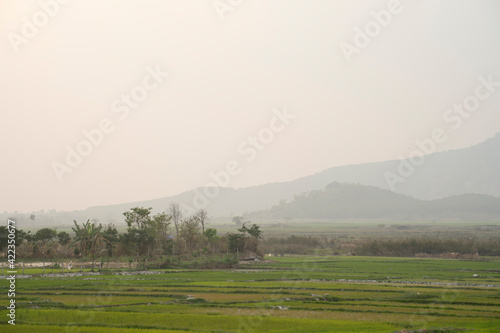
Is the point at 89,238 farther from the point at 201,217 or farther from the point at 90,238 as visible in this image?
the point at 201,217

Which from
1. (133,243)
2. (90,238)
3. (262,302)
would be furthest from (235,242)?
(262,302)

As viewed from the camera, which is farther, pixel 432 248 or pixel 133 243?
pixel 432 248

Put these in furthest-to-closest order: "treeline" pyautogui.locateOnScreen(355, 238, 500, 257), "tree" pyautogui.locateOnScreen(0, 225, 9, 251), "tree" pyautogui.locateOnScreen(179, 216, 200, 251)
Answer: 1. "treeline" pyautogui.locateOnScreen(355, 238, 500, 257)
2. "tree" pyautogui.locateOnScreen(179, 216, 200, 251)
3. "tree" pyautogui.locateOnScreen(0, 225, 9, 251)

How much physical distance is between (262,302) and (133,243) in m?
31.0

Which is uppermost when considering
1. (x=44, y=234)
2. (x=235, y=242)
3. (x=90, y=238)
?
(x=44, y=234)

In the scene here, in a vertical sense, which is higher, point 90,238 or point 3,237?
point 3,237

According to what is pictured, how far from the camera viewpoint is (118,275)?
42.2 meters

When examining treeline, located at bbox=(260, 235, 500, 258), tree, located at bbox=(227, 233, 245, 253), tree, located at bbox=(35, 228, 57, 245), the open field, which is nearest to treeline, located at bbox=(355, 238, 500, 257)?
treeline, located at bbox=(260, 235, 500, 258)

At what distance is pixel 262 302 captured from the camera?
2742 centimetres

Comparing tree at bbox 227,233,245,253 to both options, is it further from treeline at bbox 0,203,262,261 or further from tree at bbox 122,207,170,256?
tree at bbox 122,207,170,256

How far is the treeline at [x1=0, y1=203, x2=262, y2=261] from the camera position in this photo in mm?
52969

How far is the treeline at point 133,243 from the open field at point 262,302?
11789mm

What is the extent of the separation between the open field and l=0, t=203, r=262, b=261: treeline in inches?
464

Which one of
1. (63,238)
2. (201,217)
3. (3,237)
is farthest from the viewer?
(201,217)
